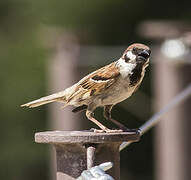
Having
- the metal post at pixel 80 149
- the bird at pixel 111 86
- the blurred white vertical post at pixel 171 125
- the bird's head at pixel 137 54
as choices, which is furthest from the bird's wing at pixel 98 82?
the blurred white vertical post at pixel 171 125

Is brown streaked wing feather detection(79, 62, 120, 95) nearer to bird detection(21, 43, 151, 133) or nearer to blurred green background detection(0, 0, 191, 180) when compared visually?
bird detection(21, 43, 151, 133)

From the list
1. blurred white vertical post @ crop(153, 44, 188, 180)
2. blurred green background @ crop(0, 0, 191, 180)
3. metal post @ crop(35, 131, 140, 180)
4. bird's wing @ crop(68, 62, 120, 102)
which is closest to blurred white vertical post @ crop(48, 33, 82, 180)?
blurred white vertical post @ crop(153, 44, 188, 180)

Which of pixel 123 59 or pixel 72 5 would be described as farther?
pixel 72 5

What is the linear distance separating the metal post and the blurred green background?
7.92m

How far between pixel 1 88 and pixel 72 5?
155cm

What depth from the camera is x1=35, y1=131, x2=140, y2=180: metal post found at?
283cm

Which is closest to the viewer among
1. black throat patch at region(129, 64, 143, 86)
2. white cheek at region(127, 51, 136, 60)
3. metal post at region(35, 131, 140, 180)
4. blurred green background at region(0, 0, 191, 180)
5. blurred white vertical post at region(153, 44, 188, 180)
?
metal post at region(35, 131, 140, 180)

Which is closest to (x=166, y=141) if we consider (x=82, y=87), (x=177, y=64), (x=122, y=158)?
(x=177, y=64)

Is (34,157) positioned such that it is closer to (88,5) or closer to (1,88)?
(1,88)

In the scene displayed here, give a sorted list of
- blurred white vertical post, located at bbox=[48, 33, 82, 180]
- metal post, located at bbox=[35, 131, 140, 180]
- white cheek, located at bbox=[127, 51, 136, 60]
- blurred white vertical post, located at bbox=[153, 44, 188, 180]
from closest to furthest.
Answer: metal post, located at bbox=[35, 131, 140, 180] < white cheek, located at bbox=[127, 51, 136, 60] < blurred white vertical post, located at bbox=[153, 44, 188, 180] < blurred white vertical post, located at bbox=[48, 33, 82, 180]

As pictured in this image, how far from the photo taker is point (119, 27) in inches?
448

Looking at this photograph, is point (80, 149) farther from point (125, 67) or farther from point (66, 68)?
point (66, 68)

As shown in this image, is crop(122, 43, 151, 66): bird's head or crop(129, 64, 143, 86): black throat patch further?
crop(129, 64, 143, 86): black throat patch

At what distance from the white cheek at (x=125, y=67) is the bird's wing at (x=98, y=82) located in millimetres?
21
